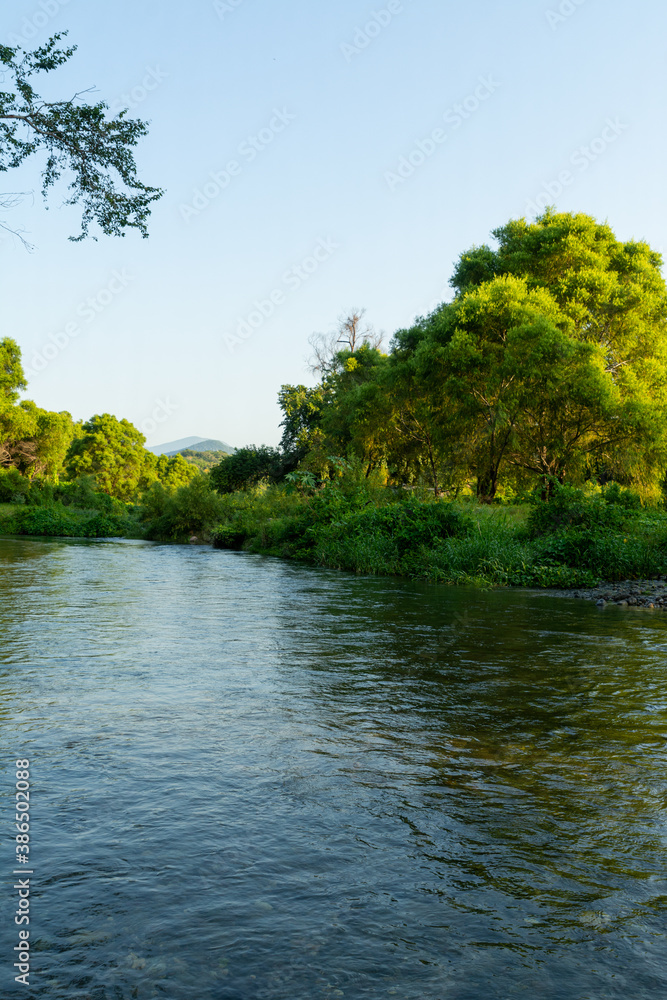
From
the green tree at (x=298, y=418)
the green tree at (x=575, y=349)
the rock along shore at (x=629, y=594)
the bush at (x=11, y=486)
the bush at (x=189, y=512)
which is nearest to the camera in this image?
the rock along shore at (x=629, y=594)

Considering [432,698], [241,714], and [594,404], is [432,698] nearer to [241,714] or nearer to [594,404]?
[241,714]

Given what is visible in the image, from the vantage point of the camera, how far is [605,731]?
6.27 metres

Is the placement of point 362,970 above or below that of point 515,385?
below

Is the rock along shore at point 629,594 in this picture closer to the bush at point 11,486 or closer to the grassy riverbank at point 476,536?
the grassy riverbank at point 476,536

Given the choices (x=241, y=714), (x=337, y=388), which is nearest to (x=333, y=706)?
(x=241, y=714)

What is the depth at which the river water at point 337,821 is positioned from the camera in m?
2.93

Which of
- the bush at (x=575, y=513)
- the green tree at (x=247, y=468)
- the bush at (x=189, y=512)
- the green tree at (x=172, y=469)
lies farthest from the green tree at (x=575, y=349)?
the green tree at (x=172, y=469)

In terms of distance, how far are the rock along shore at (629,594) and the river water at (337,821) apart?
6.01 meters

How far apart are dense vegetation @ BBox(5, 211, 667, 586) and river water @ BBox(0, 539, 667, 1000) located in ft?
36.3

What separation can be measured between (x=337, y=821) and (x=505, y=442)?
93.6 feet

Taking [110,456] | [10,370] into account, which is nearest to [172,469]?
[110,456]

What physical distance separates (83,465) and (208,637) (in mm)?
81515

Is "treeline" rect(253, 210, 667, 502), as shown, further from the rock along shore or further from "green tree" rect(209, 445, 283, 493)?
"green tree" rect(209, 445, 283, 493)

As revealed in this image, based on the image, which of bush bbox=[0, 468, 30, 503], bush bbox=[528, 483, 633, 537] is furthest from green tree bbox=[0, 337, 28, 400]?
bush bbox=[528, 483, 633, 537]
